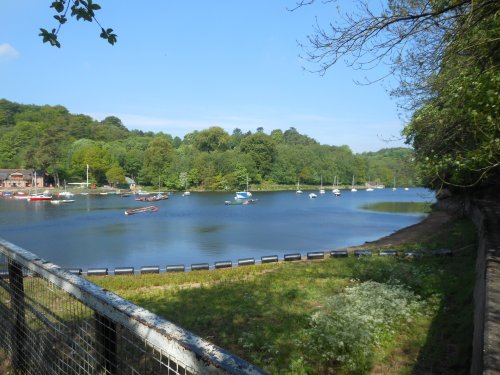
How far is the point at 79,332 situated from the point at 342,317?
5773 mm

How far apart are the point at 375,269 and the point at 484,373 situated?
31.5 ft

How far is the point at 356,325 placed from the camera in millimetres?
7383

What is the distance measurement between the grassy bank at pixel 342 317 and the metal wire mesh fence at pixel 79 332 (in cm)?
374

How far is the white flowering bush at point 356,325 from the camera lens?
265 inches

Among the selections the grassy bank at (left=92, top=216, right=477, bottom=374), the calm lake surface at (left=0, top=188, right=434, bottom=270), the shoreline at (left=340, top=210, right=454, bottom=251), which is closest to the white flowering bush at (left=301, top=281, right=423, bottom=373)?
the grassy bank at (left=92, top=216, right=477, bottom=374)

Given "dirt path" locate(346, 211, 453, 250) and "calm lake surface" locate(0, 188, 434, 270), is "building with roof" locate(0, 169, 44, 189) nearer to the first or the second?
"calm lake surface" locate(0, 188, 434, 270)

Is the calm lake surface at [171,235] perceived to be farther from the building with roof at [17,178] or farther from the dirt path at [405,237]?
the building with roof at [17,178]

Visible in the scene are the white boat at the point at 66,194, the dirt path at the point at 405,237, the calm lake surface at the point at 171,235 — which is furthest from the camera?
the white boat at the point at 66,194

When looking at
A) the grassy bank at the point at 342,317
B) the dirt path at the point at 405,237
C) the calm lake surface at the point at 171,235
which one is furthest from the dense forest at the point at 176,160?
the grassy bank at the point at 342,317

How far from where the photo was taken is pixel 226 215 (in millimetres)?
58719

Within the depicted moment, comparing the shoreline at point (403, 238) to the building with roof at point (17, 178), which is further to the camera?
the building with roof at point (17, 178)

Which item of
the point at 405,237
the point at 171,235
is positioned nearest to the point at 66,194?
the point at 171,235

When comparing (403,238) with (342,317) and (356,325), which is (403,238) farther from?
(356,325)

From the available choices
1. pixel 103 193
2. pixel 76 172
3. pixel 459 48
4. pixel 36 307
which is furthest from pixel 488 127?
pixel 76 172
